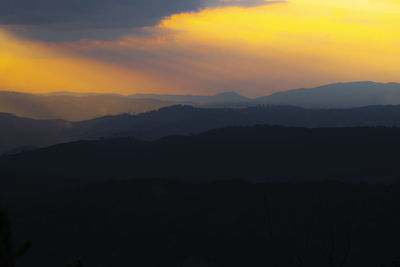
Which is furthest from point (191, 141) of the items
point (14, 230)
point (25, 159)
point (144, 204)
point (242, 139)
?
point (14, 230)

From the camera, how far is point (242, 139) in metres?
110

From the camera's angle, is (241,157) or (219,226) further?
(241,157)

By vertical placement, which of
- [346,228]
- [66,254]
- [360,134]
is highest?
[360,134]

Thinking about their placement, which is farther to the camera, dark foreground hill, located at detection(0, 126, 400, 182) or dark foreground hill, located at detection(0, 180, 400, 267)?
dark foreground hill, located at detection(0, 126, 400, 182)

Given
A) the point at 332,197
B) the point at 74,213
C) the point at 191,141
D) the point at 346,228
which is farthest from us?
the point at 191,141

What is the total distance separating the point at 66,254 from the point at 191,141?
246ft

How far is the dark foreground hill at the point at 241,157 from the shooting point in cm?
7538

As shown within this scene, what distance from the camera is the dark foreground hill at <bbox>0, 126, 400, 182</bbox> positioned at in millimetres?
75375

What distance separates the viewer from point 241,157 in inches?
3688

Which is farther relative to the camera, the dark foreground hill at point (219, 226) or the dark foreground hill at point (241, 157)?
the dark foreground hill at point (241, 157)

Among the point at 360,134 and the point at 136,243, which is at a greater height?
the point at 360,134

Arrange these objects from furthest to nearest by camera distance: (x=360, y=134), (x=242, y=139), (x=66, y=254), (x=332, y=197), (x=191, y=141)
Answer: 1. (x=191, y=141)
2. (x=242, y=139)
3. (x=360, y=134)
4. (x=332, y=197)
5. (x=66, y=254)

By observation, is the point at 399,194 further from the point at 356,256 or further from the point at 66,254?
the point at 66,254

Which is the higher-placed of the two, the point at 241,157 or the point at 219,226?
the point at 241,157
